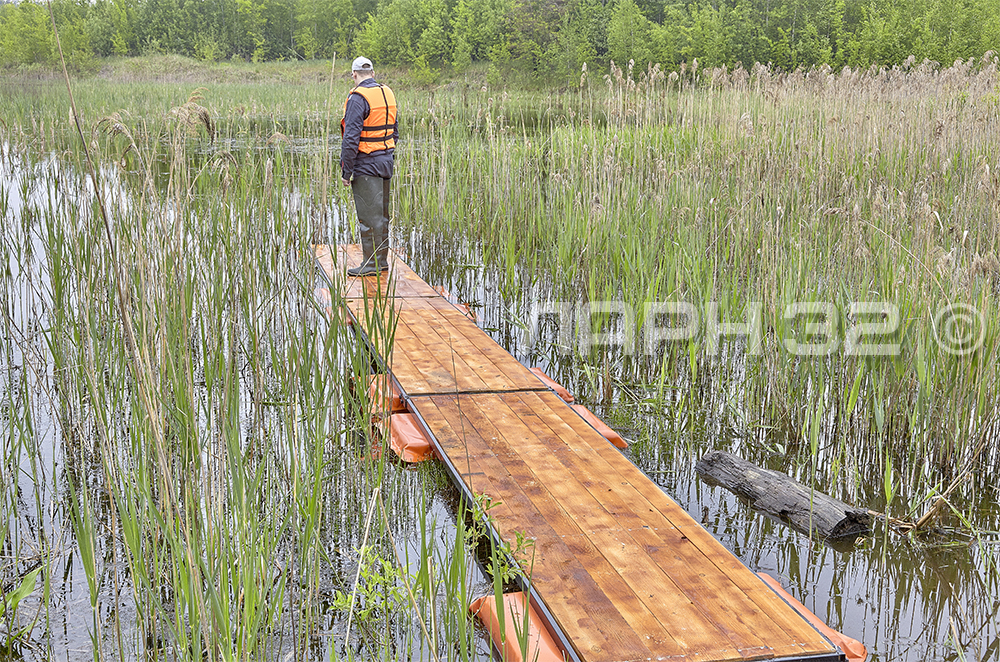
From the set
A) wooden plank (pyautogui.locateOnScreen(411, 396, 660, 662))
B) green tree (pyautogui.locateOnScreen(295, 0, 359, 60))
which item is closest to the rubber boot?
wooden plank (pyautogui.locateOnScreen(411, 396, 660, 662))

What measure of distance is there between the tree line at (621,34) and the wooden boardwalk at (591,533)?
2311 centimetres

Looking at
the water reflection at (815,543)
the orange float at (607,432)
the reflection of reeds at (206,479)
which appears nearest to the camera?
the reflection of reeds at (206,479)

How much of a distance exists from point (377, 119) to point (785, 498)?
141 inches

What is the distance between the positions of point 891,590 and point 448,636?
5.24 feet

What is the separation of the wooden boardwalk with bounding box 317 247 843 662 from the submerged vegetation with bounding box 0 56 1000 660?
23 centimetres

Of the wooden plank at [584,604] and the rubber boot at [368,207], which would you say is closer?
the wooden plank at [584,604]

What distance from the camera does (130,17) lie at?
157ft

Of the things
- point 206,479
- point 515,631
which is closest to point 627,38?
point 515,631

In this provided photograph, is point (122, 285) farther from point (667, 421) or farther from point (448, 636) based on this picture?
point (667, 421)

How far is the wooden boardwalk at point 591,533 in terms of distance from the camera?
6.63 ft

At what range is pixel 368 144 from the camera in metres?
5.29

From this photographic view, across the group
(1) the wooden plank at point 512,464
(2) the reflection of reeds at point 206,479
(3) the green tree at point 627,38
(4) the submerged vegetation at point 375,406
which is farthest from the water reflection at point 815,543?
(3) the green tree at point 627,38

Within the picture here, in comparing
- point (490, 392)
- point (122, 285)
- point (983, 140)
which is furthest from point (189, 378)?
point (983, 140)

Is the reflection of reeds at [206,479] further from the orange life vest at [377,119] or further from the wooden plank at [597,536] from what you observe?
the orange life vest at [377,119]
